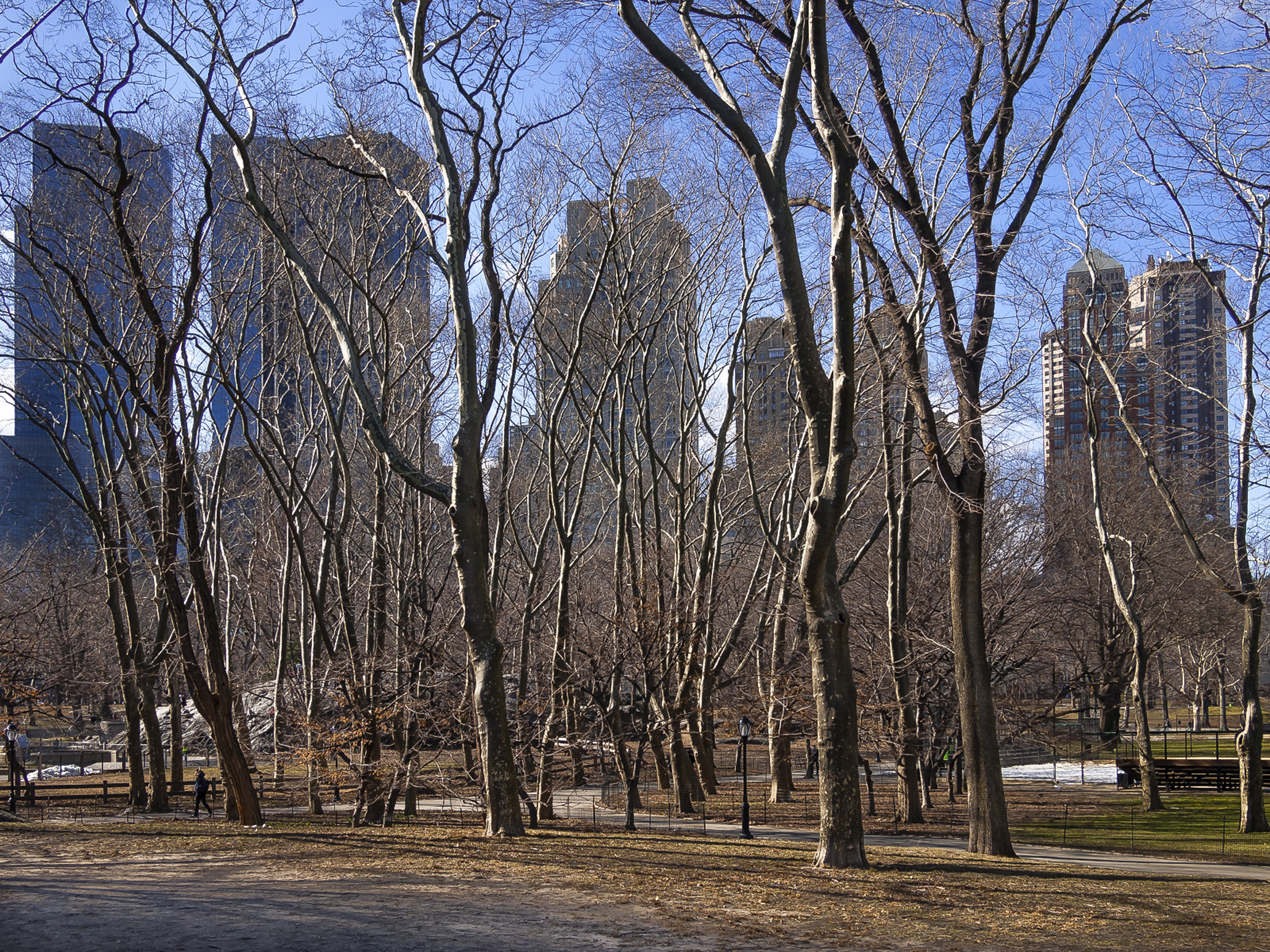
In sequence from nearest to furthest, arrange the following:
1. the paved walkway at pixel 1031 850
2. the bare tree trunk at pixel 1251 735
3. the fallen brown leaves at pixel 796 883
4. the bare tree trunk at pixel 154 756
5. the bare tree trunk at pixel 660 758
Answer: the fallen brown leaves at pixel 796 883 → the paved walkway at pixel 1031 850 → the bare tree trunk at pixel 1251 735 → the bare tree trunk at pixel 154 756 → the bare tree trunk at pixel 660 758

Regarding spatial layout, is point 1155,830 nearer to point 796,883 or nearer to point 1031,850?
point 1031,850

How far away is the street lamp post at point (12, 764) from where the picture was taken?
18.7 m

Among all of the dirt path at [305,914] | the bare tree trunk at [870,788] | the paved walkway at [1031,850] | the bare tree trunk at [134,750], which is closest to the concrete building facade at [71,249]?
the bare tree trunk at [134,750]

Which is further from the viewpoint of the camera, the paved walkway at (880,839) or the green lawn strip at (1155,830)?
the green lawn strip at (1155,830)

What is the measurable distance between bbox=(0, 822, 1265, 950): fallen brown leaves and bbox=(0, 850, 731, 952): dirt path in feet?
1.10

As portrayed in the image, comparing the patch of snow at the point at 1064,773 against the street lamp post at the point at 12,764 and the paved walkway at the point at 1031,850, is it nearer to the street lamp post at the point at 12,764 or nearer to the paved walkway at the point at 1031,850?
the paved walkway at the point at 1031,850

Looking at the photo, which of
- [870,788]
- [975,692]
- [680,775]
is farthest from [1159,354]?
[680,775]

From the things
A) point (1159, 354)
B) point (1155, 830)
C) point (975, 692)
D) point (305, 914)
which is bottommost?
point (1155, 830)

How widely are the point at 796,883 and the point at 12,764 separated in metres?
17.5

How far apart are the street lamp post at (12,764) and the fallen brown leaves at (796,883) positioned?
7.50m

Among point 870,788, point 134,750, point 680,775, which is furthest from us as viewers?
point 680,775

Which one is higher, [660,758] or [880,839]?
[660,758]

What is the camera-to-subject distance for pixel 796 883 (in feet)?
28.4

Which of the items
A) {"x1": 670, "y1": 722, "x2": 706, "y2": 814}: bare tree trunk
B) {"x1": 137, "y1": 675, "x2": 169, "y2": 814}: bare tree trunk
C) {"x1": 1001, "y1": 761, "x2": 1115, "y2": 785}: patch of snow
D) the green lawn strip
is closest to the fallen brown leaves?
the green lawn strip
